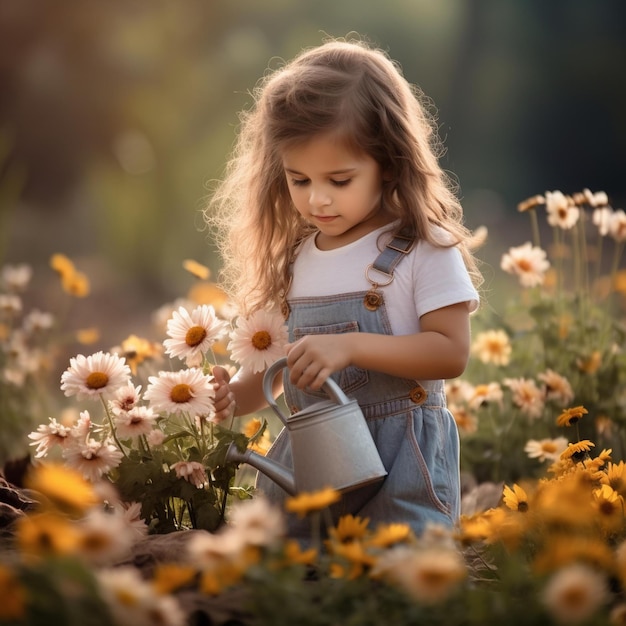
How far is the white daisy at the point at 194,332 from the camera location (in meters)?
1.89

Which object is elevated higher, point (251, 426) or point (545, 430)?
point (251, 426)

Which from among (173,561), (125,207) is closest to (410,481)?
(173,561)

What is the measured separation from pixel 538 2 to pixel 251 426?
5052 mm

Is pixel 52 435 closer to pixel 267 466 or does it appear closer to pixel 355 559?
pixel 267 466

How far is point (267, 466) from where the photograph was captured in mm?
1747

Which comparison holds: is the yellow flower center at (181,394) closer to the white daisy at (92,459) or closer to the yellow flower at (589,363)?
the white daisy at (92,459)

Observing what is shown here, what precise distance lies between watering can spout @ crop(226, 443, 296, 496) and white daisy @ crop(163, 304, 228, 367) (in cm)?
22

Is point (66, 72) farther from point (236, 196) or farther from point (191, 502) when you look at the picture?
point (191, 502)

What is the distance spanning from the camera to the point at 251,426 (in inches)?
82.7

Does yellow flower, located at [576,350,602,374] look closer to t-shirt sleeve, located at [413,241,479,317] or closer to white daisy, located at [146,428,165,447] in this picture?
t-shirt sleeve, located at [413,241,479,317]

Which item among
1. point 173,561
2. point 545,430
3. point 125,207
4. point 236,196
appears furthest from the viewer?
point 125,207

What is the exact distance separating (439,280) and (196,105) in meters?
4.29

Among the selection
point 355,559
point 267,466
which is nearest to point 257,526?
point 355,559

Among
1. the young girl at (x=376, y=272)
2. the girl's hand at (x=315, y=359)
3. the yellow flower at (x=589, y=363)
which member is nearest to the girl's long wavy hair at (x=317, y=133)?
the young girl at (x=376, y=272)
